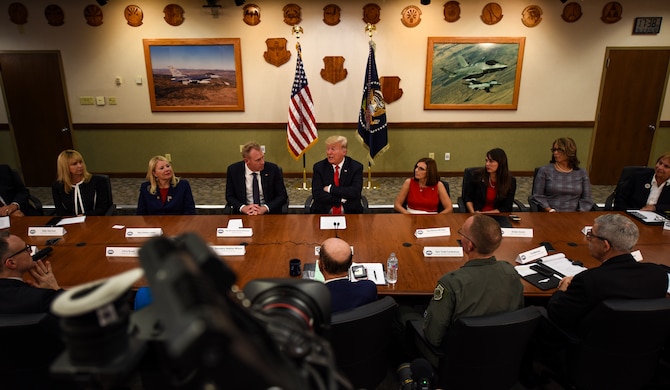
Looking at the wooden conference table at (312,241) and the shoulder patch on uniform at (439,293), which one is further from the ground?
the shoulder patch on uniform at (439,293)

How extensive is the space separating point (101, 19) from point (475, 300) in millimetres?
6841

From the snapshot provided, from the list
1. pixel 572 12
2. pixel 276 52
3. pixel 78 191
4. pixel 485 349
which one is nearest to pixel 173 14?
pixel 276 52

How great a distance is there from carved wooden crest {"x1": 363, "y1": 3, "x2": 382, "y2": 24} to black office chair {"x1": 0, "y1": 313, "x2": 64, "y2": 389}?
573cm

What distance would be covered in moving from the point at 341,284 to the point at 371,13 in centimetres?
524

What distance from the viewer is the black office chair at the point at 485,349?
1.95 meters

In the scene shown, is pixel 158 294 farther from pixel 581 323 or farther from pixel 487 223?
pixel 581 323

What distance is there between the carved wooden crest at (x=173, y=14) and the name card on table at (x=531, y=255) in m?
5.83

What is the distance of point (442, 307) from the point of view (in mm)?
2154

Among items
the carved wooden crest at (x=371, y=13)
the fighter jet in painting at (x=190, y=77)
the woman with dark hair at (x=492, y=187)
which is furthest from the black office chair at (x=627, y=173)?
the fighter jet in painting at (x=190, y=77)

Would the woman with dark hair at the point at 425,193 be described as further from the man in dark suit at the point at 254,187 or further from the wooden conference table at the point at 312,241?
the man in dark suit at the point at 254,187

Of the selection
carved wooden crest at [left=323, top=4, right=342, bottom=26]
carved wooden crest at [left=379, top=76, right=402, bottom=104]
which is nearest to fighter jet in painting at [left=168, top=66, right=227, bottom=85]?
carved wooden crest at [left=323, top=4, right=342, bottom=26]

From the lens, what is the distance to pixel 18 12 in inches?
252

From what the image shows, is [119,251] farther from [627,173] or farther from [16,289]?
[627,173]

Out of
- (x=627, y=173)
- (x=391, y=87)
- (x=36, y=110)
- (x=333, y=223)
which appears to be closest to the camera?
(x=333, y=223)
